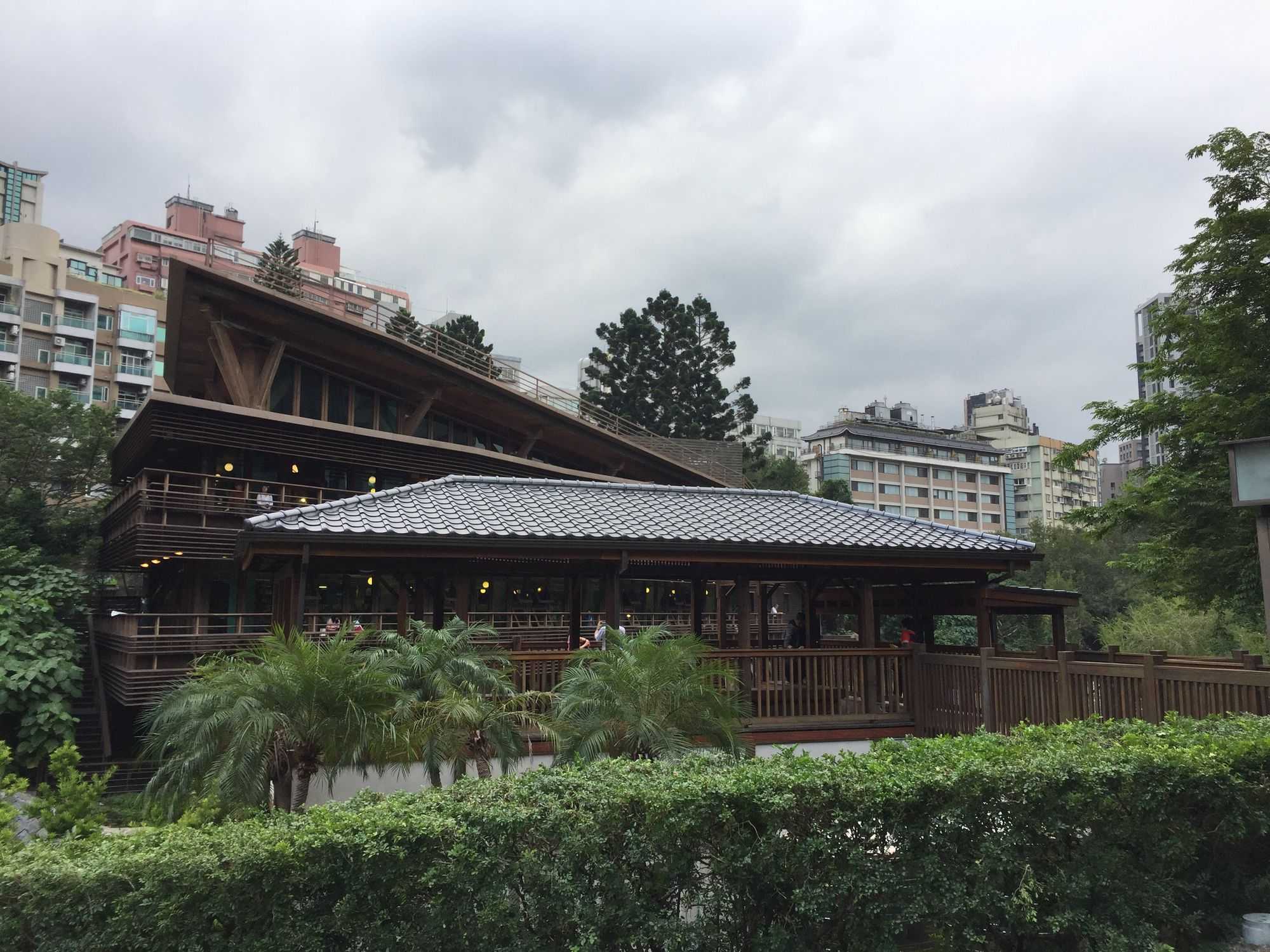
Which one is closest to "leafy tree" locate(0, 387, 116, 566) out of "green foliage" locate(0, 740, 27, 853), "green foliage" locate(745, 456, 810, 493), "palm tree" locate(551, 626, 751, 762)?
"green foliage" locate(0, 740, 27, 853)

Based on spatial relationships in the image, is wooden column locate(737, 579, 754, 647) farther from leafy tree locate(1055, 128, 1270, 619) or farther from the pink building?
the pink building

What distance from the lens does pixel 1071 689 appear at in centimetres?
1099

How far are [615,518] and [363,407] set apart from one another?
16.0 metres

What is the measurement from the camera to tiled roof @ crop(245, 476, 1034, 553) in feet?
41.3

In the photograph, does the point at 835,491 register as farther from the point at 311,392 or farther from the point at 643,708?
the point at 643,708

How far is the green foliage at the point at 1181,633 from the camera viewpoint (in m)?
29.0

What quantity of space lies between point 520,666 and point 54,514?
24104mm

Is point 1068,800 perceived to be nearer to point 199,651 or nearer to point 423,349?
point 199,651

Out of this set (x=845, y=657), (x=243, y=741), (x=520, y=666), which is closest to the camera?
(x=243, y=741)

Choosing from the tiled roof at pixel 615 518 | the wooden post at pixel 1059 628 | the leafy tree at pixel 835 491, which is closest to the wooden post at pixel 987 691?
the tiled roof at pixel 615 518

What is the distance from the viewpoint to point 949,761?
6195 millimetres

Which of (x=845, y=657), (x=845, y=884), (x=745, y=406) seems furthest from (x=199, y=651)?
(x=745, y=406)

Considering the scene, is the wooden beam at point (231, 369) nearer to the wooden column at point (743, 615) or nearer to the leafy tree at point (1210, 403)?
the wooden column at point (743, 615)

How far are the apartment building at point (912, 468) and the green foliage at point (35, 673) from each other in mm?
82466
